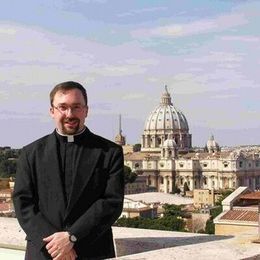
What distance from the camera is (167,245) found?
2.54m

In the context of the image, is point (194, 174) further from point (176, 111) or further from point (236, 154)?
point (176, 111)

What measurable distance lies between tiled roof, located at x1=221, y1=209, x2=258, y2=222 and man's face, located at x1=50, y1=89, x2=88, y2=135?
242 inches

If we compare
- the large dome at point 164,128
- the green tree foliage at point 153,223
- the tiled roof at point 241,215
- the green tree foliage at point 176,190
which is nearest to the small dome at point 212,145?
the large dome at point 164,128

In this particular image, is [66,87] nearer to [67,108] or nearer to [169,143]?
[67,108]

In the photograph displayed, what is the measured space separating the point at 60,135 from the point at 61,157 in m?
0.06

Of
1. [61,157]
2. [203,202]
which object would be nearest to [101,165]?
[61,157]

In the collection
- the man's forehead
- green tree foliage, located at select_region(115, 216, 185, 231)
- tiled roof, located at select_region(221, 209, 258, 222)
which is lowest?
green tree foliage, located at select_region(115, 216, 185, 231)

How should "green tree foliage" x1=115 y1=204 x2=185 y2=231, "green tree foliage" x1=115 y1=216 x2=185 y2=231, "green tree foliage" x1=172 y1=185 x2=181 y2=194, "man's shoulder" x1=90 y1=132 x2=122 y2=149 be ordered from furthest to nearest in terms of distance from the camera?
"green tree foliage" x1=172 y1=185 x2=181 y2=194
"green tree foliage" x1=115 y1=216 x2=185 y2=231
"green tree foliage" x1=115 y1=204 x2=185 y2=231
"man's shoulder" x1=90 y1=132 x2=122 y2=149

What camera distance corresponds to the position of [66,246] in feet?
6.33

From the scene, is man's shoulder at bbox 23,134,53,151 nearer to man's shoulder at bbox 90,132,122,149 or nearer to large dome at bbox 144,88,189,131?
man's shoulder at bbox 90,132,122,149

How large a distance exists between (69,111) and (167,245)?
29.9 inches

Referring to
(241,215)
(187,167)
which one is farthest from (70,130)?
(187,167)

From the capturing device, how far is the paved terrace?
1958 mm

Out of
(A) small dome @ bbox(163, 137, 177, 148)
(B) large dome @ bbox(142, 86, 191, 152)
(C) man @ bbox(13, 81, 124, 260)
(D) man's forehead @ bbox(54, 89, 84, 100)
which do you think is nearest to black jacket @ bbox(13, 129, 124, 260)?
(C) man @ bbox(13, 81, 124, 260)
